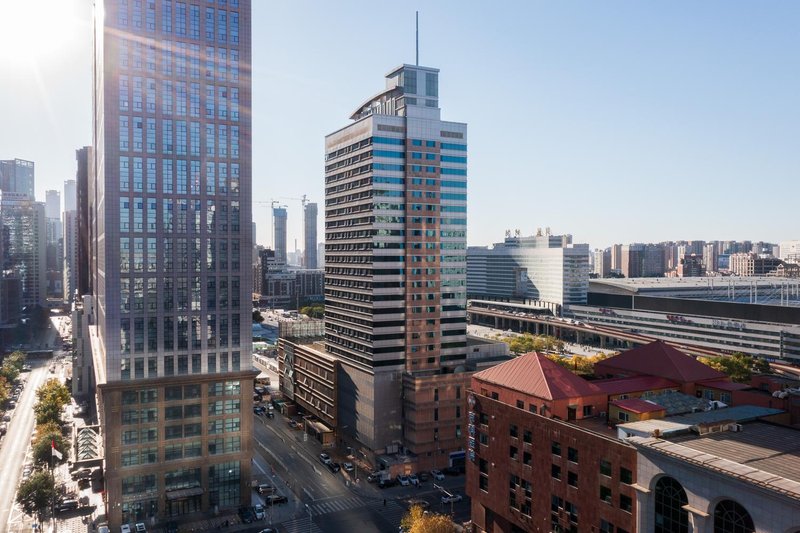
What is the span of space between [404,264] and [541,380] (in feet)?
145

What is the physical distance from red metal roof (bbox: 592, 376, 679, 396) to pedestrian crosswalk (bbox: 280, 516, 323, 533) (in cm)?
4460

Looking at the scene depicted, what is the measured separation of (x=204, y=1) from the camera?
95.2m

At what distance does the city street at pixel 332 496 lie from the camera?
290ft

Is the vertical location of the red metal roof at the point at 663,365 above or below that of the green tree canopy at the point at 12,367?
above

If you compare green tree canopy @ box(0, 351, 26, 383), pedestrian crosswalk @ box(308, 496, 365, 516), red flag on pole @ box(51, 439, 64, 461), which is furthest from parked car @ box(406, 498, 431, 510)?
green tree canopy @ box(0, 351, 26, 383)

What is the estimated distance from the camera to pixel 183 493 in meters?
89.9

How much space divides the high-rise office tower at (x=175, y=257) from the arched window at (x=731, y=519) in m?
67.1

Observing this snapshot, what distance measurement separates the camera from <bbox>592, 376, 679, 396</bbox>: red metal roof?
3152 inches

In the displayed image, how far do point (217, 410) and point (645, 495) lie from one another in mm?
62895

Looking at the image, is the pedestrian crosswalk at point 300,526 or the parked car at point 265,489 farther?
the parked car at point 265,489

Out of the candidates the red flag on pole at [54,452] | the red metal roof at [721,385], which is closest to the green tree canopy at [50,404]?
the red flag on pole at [54,452]

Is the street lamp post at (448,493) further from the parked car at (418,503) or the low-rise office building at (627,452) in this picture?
the low-rise office building at (627,452)

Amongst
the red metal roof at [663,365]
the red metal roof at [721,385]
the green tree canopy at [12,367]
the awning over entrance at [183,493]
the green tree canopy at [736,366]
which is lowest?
the awning over entrance at [183,493]

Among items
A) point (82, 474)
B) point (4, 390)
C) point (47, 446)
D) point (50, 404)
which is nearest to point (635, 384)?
point (82, 474)
